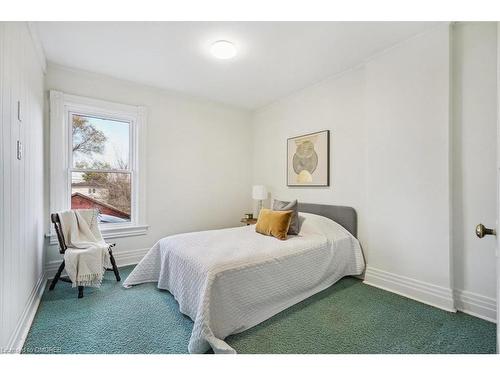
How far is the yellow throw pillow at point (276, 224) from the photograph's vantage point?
2.63 metres

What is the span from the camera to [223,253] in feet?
6.73

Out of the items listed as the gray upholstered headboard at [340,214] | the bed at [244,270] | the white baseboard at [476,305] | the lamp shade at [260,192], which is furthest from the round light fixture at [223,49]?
the white baseboard at [476,305]

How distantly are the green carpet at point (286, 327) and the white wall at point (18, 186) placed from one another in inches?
9.7

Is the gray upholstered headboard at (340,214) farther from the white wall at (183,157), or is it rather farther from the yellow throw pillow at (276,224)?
the white wall at (183,157)

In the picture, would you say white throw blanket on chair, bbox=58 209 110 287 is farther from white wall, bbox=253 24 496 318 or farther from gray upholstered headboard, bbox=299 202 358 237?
white wall, bbox=253 24 496 318

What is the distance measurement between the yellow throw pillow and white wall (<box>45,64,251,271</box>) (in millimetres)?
1488

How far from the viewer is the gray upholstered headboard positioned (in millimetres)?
2909

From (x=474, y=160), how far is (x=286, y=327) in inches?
82.7

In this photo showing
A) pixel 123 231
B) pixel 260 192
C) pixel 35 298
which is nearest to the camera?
pixel 35 298

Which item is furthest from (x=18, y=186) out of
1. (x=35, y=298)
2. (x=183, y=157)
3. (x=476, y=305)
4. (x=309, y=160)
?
(x=476, y=305)

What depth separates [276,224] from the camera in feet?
8.77

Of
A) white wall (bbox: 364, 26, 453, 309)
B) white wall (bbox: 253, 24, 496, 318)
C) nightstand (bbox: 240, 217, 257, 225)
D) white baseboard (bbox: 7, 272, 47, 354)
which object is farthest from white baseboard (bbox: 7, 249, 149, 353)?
white wall (bbox: 364, 26, 453, 309)

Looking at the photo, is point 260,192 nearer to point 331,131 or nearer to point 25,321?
point 331,131
